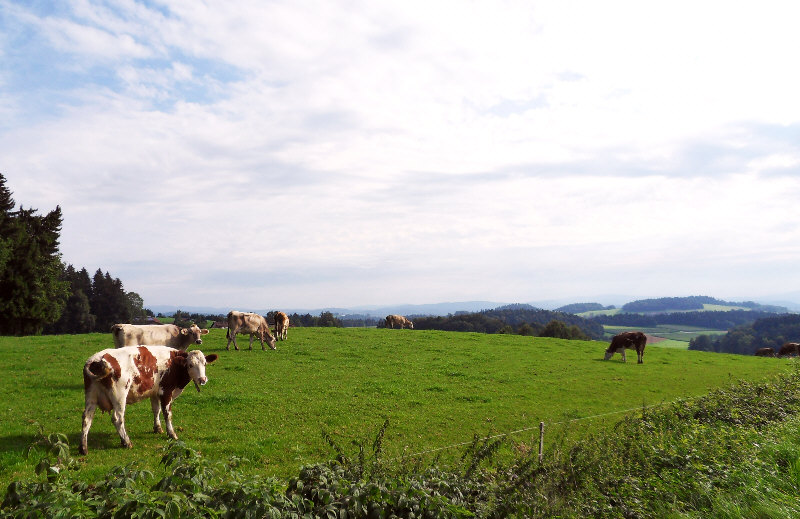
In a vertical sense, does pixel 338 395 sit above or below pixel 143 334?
below

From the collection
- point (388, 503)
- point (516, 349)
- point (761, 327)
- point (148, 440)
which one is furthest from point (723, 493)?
point (761, 327)

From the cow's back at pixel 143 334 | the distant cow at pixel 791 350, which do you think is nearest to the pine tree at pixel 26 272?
the cow's back at pixel 143 334

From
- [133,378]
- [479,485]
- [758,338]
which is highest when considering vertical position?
[133,378]

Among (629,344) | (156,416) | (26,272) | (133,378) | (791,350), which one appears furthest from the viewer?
(26,272)

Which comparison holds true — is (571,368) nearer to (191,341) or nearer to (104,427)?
(191,341)

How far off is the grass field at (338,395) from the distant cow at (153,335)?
5.96 ft

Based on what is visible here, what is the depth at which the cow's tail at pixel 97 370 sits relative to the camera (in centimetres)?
1030

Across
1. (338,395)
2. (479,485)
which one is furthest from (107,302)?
(479,485)

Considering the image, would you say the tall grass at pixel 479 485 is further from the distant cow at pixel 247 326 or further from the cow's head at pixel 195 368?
the distant cow at pixel 247 326

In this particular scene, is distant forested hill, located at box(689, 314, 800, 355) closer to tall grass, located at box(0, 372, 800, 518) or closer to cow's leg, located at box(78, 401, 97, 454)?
tall grass, located at box(0, 372, 800, 518)

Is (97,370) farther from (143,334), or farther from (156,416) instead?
(143,334)

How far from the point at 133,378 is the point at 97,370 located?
0.89 m

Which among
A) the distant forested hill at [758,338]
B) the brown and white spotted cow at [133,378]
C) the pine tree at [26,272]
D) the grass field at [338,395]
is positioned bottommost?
the distant forested hill at [758,338]

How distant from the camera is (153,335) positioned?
67.6ft
